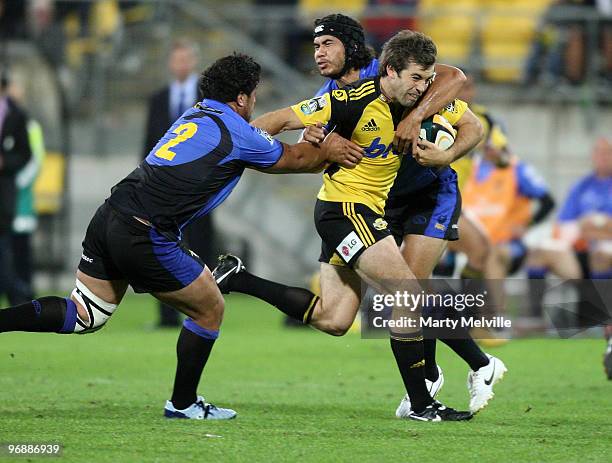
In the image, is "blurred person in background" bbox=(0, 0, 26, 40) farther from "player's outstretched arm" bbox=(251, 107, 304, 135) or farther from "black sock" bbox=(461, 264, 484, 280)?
"player's outstretched arm" bbox=(251, 107, 304, 135)

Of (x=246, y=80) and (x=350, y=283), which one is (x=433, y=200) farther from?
(x=246, y=80)

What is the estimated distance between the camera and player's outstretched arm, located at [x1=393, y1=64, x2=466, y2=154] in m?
7.57

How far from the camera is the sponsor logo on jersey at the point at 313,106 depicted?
7578 mm

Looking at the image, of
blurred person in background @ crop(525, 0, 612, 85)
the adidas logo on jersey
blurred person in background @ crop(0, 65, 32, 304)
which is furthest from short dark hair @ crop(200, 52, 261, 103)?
blurred person in background @ crop(525, 0, 612, 85)

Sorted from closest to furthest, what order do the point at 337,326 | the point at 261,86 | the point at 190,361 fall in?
the point at 190,361
the point at 337,326
the point at 261,86

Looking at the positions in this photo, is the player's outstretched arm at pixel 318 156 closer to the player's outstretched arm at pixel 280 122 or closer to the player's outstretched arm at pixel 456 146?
the player's outstretched arm at pixel 280 122

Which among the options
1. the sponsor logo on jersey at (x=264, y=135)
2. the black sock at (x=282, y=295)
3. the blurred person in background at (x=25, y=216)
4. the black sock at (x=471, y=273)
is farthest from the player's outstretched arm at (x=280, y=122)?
the blurred person in background at (x=25, y=216)

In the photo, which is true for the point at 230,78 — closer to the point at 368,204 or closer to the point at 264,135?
the point at 264,135

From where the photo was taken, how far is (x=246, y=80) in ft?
24.1

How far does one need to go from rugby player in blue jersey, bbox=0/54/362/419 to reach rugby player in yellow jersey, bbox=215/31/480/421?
268mm

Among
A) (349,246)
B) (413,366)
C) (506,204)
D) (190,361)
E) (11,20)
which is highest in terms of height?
(349,246)

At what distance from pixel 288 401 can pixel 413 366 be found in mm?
1277

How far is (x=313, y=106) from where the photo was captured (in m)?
7.59

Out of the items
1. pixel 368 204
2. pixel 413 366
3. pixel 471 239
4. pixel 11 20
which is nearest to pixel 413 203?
pixel 368 204
